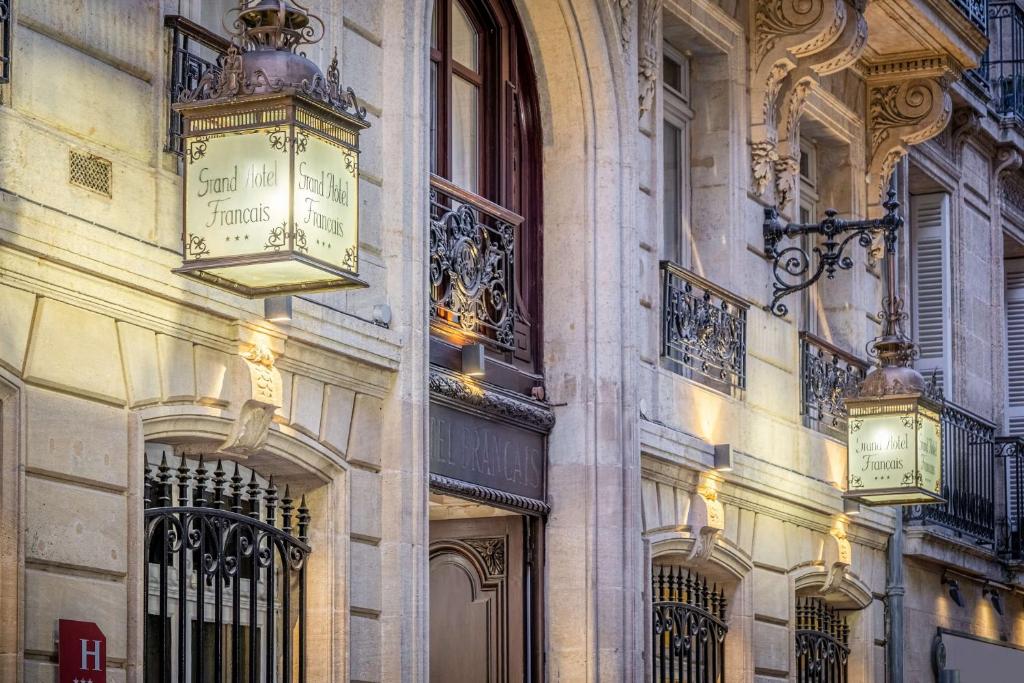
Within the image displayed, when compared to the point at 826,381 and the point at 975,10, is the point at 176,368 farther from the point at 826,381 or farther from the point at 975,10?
the point at 975,10

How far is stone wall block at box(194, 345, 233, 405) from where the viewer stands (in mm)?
9273

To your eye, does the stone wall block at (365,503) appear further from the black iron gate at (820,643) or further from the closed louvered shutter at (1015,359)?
the closed louvered shutter at (1015,359)

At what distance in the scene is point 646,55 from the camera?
45.0 ft

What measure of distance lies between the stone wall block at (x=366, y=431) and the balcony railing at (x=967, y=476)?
834cm

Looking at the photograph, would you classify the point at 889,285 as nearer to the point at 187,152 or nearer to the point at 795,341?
the point at 795,341

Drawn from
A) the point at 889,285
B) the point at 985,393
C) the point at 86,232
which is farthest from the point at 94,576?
the point at 985,393

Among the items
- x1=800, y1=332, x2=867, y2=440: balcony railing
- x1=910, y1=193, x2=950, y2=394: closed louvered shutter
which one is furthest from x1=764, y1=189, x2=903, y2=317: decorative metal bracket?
x1=910, y1=193, x2=950, y2=394: closed louvered shutter

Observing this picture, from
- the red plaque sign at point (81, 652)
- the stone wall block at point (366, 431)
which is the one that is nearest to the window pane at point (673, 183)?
the stone wall block at point (366, 431)

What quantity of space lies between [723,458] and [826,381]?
247 cm

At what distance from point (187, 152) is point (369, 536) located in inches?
93.6

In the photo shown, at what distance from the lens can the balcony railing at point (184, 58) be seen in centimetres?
925

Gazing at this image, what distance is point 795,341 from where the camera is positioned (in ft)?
51.9

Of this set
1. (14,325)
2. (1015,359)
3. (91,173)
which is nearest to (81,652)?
(14,325)

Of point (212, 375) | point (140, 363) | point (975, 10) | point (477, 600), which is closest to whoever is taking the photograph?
point (140, 363)
